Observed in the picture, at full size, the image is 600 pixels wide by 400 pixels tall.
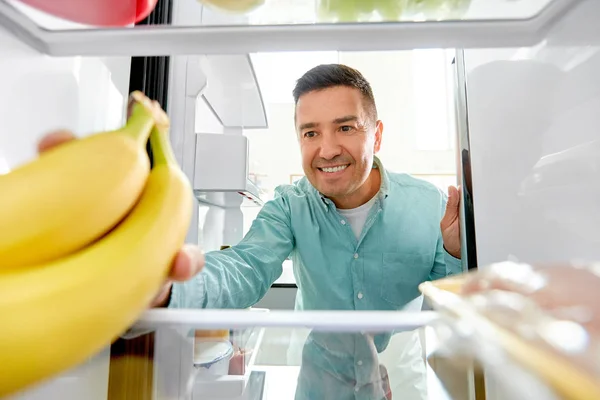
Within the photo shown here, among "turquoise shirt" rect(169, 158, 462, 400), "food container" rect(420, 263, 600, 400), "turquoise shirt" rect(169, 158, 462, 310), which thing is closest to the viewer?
"food container" rect(420, 263, 600, 400)

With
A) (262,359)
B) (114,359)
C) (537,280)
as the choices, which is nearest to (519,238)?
(537,280)

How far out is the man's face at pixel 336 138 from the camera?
947 mm

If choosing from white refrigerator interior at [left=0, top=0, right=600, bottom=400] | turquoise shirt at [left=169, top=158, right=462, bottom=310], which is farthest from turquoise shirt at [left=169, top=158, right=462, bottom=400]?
white refrigerator interior at [left=0, top=0, right=600, bottom=400]

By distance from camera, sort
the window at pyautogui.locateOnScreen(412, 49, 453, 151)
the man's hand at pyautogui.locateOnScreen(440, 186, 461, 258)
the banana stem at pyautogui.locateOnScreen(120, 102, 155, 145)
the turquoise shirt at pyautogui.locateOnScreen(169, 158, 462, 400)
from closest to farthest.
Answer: the banana stem at pyautogui.locateOnScreen(120, 102, 155, 145) → the man's hand at pyautogui.locateOnScreen(440, 186, 461, 258) → the turquoise shirt at pyautogui.locateOnScreen(169, 158, 462, 400) → the window at pyautogui.locateOnScreen(412, 49, 453, 151)

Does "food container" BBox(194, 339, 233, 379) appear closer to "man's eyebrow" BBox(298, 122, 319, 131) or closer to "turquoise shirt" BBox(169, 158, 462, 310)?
"turquoise shirt" BBox(169, 158, 462, 310)

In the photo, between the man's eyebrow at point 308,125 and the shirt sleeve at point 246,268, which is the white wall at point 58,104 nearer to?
the shirt sleeve at point 246,268

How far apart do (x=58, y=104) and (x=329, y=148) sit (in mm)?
641

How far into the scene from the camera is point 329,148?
0.95 metres

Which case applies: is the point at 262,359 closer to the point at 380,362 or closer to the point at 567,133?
the point at 380,362

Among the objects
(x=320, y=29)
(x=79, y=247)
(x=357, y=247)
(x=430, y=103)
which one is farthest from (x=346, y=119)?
(x=430, y=103)

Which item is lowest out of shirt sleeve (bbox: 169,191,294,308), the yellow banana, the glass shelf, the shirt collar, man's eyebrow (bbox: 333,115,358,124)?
shirt sleeve (bbox: 169,191,294,308)

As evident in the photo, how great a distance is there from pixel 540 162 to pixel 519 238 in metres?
0.10

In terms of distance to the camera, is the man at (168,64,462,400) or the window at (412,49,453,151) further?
the window at (412,49,453,151)

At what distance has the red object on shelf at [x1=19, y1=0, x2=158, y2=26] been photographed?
348 mm
